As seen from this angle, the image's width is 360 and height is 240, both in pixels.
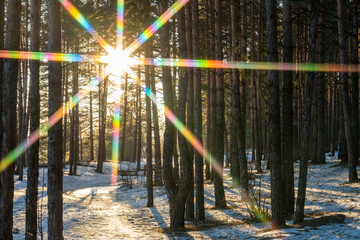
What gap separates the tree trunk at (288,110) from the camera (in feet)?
26.6

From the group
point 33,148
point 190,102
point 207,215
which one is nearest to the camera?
point 33,148

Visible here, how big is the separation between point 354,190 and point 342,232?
264 inches

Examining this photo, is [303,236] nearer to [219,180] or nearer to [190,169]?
[190,169]

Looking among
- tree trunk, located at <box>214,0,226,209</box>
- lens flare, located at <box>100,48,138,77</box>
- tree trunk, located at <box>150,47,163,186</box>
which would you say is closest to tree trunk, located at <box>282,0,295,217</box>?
tree trunk, located at <box>214,0,226,209</box>

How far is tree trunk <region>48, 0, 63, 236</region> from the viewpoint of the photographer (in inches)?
287

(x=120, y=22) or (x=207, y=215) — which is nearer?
(x=207, y=215)

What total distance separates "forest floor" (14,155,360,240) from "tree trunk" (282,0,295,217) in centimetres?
75

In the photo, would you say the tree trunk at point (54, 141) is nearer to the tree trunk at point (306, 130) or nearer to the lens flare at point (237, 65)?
the lens flare at point (237, 65)

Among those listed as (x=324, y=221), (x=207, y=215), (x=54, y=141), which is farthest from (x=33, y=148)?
(x=324, y=221)

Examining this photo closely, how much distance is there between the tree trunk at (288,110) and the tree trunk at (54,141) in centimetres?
521

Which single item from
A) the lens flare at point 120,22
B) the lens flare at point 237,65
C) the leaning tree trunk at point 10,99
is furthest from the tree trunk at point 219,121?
the leaning tree trunk at point 10,99

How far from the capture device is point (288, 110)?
8.39 meters

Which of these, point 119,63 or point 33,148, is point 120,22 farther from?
point 33,148

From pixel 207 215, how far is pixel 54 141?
19.0 feet
